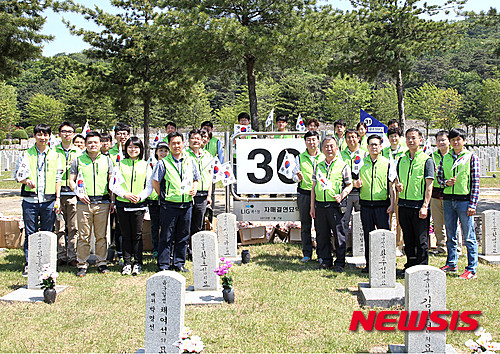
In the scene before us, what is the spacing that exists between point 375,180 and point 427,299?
274 cm

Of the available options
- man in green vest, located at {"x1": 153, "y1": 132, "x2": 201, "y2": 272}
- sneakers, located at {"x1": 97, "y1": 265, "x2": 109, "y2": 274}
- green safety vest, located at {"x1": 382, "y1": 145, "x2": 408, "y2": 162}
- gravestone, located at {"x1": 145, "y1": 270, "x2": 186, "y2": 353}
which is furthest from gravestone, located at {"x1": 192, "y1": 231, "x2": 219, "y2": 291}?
green safety vest, located at {"x1": 382, "y1": 145, "x2": 408, "y2": 162}

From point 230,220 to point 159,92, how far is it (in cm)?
1325

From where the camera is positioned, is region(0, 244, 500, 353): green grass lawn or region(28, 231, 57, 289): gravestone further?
region(28, 231, 57, 289): gravestone

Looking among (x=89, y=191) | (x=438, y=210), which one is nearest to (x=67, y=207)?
(x=89, y=191)

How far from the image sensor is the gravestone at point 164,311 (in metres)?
3.74

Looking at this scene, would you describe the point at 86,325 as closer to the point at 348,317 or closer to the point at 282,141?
the point at 348,317

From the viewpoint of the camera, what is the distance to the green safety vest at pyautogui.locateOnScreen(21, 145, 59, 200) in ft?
21.4

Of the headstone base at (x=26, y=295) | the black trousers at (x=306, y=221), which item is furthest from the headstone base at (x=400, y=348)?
the headstone base at (x=26, y=295)

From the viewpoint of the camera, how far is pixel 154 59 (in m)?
19.3

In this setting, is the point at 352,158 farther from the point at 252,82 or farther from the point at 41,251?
the point at 252,82

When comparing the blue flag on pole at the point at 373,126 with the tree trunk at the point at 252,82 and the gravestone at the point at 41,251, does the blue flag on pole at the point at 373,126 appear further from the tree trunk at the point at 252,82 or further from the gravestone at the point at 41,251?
the gravestone at the point at 41,251

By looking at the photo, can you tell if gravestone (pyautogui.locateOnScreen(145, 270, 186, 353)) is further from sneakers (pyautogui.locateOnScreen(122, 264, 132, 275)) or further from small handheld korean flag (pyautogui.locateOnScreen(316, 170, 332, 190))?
small handheld korean flag (pyautogui.locateOnScreen(316, 170, 332, 190))

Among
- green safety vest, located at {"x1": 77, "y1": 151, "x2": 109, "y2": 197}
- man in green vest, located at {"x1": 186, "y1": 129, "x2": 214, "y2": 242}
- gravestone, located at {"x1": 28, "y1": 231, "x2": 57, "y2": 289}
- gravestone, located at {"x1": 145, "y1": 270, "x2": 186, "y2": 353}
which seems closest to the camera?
gravestone, located at {"x1": 145, "y1": 270, "x2": 186, "y2": 353}

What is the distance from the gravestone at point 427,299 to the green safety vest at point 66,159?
17.0 ft
